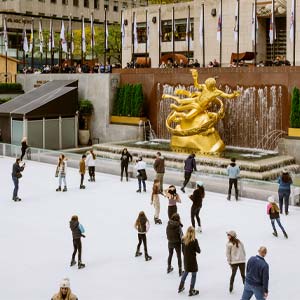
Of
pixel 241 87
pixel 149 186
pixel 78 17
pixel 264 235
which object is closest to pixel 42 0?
pixel 78 17

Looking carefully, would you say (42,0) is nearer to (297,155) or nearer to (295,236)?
(297,155)

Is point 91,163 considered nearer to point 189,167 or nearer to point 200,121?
point 189,167

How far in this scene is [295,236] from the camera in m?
14.3

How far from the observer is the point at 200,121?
A: 25.8 meters

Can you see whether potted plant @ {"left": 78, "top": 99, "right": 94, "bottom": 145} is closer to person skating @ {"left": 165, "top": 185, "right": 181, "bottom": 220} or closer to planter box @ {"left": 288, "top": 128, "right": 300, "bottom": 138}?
planter box @ {"left": 288, "top": 128, "right": 300, "bottom": 138}

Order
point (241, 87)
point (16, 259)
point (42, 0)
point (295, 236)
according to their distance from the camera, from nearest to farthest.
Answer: point (16, 259), point (295, 236), point (241, 87), point (42, 0)

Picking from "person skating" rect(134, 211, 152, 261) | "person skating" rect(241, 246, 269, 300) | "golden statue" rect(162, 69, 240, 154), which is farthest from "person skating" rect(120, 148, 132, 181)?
"person skating" rect(241, 246, 269, 300)

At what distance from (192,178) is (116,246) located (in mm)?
7136

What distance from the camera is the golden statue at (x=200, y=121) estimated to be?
83.7ft

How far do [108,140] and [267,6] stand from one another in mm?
16107

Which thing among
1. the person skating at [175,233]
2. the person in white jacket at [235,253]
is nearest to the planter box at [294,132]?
the person skating at [175,233]

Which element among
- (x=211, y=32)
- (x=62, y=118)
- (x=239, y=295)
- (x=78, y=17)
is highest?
(x=78, y=17)

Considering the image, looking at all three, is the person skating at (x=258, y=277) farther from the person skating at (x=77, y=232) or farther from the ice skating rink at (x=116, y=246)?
the person skating at (x=77, y=232)

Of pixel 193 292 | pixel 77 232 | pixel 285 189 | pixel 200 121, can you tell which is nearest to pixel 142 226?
pixel 77 232
